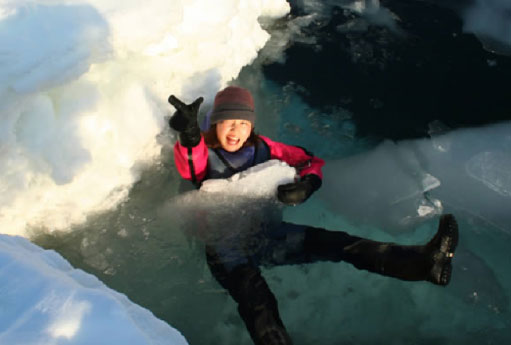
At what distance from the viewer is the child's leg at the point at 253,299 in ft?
6.98

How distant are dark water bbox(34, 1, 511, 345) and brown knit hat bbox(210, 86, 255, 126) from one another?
0.69 meters

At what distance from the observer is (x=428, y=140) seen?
11.7 feet

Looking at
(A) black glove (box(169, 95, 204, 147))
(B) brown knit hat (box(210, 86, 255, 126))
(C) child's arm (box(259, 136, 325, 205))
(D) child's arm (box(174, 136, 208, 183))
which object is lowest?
(C) child's arm (box(259, 136, 325, 205))

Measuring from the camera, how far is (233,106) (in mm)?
2684

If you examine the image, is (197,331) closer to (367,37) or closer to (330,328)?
(330,328)

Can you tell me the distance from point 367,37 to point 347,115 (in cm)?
121

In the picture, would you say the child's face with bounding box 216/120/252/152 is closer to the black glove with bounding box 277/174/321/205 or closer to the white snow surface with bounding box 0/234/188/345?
the black glove with bounding box 277/174/321/205

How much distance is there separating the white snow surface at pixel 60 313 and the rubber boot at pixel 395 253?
1.11m

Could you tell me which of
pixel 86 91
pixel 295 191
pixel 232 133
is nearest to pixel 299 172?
pixel 295 191

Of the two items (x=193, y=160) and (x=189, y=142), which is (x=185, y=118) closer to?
(x=189, y=142)

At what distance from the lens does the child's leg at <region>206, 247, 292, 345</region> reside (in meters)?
2.13

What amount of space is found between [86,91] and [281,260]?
1.47m

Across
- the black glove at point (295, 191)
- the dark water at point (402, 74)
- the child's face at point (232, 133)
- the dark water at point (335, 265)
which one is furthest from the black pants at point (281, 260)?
the dark water at point (402, 74)

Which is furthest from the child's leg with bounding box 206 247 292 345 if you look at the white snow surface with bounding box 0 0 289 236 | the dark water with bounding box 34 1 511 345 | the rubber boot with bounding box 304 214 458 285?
the white snow surface with bounding box 0 0 289 236
